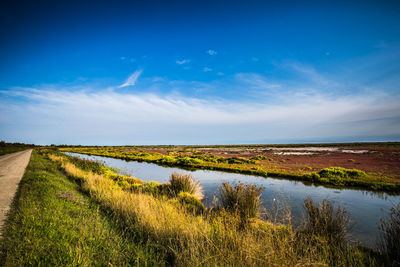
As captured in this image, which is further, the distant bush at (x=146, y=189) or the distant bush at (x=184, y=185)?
the distant bush at (x=184, y=185)

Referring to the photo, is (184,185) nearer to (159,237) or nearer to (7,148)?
(159,237)

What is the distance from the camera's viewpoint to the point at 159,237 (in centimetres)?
482

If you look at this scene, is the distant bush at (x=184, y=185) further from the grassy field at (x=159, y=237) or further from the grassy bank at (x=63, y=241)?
the grassy bank at (x=63, y=241)

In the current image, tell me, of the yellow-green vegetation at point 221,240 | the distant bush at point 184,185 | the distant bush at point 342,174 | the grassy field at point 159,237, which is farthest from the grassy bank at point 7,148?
the distant bush at point 342,174

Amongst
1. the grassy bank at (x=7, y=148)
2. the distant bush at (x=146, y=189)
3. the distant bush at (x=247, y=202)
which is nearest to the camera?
the distant bush at (x=247, y=202)

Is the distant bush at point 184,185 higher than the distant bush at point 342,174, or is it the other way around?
the distant bush at point 184,185

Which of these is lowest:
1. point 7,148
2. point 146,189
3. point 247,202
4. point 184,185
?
point 146,189

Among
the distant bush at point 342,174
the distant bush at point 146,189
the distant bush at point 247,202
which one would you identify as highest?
the distant bush at point 247,202

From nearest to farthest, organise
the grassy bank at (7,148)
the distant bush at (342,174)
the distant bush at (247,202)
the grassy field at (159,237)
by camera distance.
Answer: the grassy field at (159,237)
the distant bush at (247,202)
the distant bush at (342,174)
the grassy bank at (7,148)

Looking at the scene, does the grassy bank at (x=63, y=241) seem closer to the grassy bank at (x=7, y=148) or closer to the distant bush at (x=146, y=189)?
the distant bush at (x=146, y=189)

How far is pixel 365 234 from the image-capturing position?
729 centimetres

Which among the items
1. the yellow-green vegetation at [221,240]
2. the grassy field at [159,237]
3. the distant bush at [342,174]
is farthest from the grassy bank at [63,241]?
the distant bush at [342,174]

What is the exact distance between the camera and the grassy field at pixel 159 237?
3369 millimetres

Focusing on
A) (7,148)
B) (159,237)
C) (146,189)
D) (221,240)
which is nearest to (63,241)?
(159,237)
